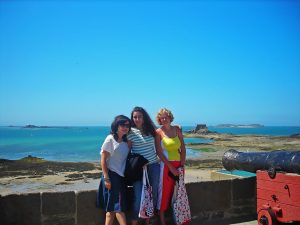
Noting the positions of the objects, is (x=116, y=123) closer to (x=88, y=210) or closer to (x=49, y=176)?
(x=88, y=210)

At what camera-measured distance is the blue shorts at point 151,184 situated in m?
3.86

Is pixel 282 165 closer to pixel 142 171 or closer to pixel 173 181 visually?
pixel 173 181

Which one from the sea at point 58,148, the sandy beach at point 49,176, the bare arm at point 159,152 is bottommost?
the sea at point 58,148

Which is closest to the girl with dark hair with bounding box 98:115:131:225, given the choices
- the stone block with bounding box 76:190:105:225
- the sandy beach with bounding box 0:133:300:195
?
the stone block with bounding box 76:190:105:225

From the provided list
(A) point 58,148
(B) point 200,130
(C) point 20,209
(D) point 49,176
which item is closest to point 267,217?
(C) point 20,209

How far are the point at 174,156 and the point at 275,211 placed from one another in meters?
1.29

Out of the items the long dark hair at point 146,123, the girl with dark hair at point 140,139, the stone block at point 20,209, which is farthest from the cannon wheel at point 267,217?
the stone block at point 20,209

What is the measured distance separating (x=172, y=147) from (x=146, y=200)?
26.2 inches

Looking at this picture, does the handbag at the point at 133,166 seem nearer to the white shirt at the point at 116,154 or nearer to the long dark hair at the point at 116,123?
the white shirt at the point at 116,154

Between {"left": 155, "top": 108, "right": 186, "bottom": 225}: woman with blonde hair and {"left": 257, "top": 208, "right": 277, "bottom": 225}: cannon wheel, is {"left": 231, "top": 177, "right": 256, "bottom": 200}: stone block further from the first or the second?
{"left": 155, "top": 108, "right": 186, "bottom": 225}: woman with blonde hair

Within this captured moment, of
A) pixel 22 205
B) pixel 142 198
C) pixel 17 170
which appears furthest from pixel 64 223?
pixel 17 170

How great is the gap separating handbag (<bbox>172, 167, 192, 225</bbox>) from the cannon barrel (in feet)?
3.19

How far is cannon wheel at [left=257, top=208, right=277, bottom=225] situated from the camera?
3.91m

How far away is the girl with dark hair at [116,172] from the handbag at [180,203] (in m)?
0.73
